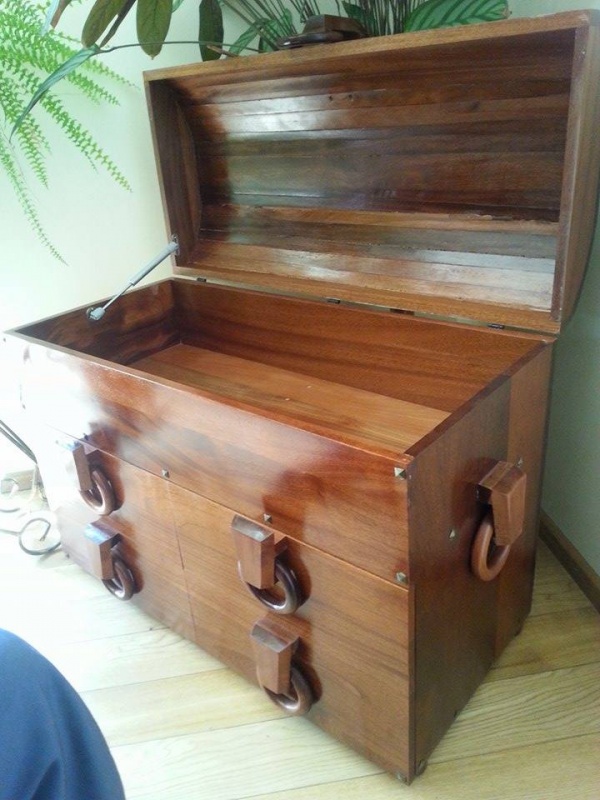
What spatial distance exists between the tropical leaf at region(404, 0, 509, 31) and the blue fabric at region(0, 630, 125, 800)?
909 mm

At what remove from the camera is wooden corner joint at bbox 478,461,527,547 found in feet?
2.45

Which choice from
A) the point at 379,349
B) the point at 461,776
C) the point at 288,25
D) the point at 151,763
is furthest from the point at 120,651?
the point at 288,25

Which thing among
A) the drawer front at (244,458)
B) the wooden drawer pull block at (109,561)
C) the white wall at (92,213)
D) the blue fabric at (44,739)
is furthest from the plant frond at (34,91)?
the blue fabric at (44,739)

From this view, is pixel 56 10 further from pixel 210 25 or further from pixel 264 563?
pixel 264 563

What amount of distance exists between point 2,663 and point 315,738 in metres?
0.56

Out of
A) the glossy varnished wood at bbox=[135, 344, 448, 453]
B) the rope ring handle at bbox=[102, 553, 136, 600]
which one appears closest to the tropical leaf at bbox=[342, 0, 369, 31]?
the glossy varnished wood at bbox=[135, 344, 448, 453]

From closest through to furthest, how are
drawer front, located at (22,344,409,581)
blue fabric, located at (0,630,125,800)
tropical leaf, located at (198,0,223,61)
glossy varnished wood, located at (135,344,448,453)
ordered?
blue fabric, located at (0,630,125,800)
drawer front, located at (22,344,409,581)
glossy varnished wood, located at (135,344,448,453)
tropical leaf, located at (198,0,223,61)

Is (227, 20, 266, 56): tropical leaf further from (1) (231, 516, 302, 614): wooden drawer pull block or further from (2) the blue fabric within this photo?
(2) the blue fabric

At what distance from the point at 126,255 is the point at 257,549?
88cm

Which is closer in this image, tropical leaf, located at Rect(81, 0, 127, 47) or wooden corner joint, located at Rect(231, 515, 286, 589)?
wooden corner joint, located at Rect(231, 515, 286, 589)

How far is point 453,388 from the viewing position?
102cm

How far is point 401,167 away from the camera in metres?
1.02

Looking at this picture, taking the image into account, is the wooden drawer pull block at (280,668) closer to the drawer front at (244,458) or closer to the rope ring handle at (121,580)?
the drawer front at (244,458)

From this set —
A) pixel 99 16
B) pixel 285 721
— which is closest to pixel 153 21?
pixel 99 16
